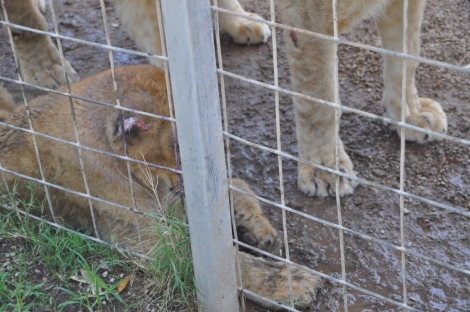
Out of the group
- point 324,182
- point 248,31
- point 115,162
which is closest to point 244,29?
point 248,31

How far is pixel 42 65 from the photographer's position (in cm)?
466

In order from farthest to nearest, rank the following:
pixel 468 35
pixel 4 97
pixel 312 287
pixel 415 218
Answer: pixel 468 35
pixel 4 97
pixel 415 218
pixel 312 287

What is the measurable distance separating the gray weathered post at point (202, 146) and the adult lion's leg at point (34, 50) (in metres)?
2.47

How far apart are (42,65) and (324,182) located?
7.28 ft

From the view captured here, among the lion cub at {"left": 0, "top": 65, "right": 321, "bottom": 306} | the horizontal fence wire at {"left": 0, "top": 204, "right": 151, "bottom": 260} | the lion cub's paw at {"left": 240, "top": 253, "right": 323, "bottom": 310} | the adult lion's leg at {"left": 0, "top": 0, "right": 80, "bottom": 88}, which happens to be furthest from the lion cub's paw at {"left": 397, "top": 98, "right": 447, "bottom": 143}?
the adult lion's leg at {"left": 0, "top": 0, "right": 80, "bottom": 88}

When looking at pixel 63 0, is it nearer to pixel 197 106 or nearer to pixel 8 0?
pixel 8 0

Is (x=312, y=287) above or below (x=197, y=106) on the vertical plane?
below

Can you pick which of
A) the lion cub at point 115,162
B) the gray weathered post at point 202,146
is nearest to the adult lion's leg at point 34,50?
the lion cub at point 115,162

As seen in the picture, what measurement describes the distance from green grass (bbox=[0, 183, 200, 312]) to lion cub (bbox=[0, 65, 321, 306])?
0.12 meters

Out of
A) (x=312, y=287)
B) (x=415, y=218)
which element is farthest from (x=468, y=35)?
(x=312, y=287)

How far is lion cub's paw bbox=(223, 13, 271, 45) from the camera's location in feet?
15.9

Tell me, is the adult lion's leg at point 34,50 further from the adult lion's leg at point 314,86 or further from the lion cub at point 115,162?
the adult lion's leg at point 314,86

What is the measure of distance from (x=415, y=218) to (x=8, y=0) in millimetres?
2934

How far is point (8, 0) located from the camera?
4.51 metres
